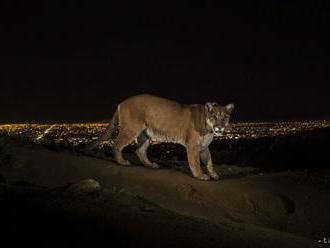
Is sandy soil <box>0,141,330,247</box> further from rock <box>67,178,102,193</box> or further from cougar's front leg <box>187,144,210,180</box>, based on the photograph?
cougar's front leg <box>187,144,210,180</box>

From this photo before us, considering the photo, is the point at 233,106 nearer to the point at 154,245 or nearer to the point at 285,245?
the point at 285,245

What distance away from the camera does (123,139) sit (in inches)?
596

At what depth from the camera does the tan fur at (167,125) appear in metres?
14.7

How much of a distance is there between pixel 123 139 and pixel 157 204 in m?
4.11

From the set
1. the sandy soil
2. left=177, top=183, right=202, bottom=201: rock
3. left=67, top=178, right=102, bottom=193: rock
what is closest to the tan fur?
the sandy soil

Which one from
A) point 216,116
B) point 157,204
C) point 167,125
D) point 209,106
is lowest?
point 157,204

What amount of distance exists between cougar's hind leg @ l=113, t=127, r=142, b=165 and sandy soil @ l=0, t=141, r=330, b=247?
2.51 ft

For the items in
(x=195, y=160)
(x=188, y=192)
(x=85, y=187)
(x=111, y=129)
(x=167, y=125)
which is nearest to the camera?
(x=85, y=187)

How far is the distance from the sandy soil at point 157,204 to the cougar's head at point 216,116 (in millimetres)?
1578

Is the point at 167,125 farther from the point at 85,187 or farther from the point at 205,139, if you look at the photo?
the point at 85,187

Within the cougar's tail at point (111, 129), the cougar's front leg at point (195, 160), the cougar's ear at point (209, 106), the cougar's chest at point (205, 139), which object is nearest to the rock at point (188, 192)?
the cougar's front leg at point (195, 160)

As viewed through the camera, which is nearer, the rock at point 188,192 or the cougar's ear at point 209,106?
the rock at point 188,192

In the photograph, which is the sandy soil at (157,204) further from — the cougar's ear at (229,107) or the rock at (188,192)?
the cougar's ear at (229,107)

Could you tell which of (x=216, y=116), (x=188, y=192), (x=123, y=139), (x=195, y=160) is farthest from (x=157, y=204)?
(x=123, y=139)
